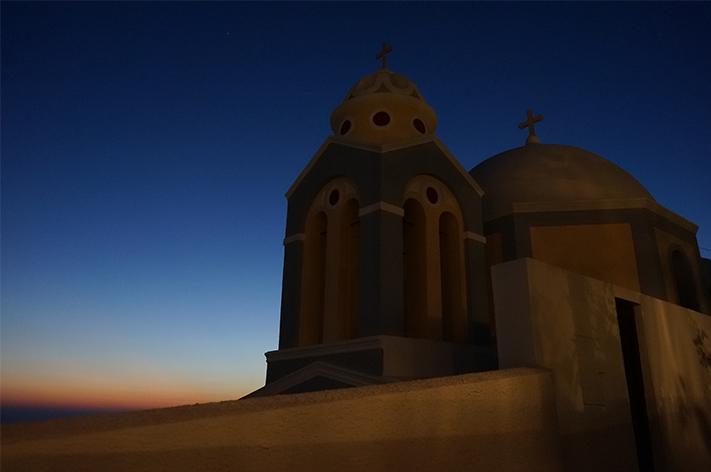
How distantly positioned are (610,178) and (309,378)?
32.2 ft

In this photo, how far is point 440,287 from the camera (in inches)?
411

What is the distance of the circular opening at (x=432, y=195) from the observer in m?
11.1

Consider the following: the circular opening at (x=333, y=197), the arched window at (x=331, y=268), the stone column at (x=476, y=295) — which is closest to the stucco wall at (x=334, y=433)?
the stone column at (x=476, y=295)

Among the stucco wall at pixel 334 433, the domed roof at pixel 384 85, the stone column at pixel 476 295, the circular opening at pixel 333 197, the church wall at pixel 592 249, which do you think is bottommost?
the stucco wall at pixel 334 433

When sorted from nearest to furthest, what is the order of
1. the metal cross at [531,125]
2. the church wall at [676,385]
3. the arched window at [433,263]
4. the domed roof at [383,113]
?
the church wall at [676,385], the arched window at [433,263], the domed roof at [383,113], the metal cross at [531,125]

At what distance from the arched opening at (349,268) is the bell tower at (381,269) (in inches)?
0.9

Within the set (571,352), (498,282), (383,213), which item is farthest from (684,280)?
(498,282)

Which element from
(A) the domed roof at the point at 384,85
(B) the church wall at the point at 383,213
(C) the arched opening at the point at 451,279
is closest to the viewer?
(B) the church wall at the point at 383,213

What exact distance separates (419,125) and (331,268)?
491 cm

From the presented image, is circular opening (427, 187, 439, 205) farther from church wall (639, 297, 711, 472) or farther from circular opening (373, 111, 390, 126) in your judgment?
church wall (639, 297, 711, 472)

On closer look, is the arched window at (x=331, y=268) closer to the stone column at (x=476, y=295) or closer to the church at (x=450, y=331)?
the church at (x=450, y=331)

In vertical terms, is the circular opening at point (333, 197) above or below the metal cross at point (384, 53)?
below

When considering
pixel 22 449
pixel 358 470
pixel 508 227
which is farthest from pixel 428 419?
pixel 508 227

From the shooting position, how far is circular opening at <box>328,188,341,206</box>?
11.2 m
